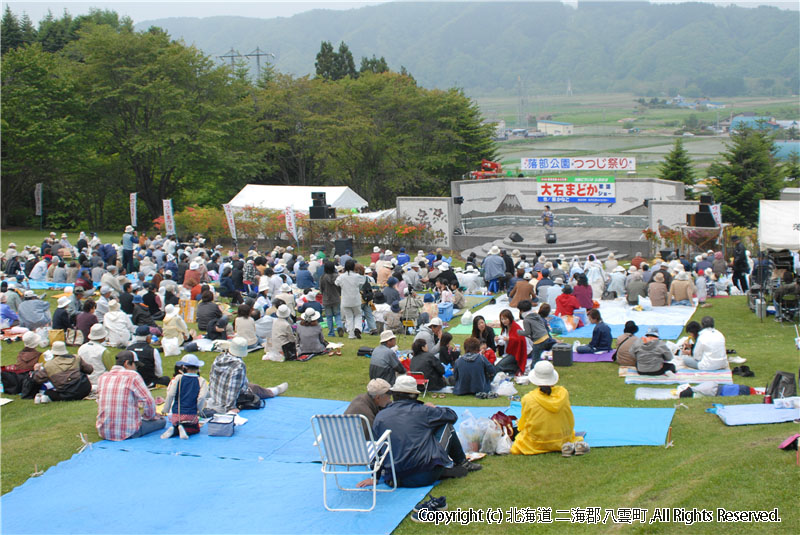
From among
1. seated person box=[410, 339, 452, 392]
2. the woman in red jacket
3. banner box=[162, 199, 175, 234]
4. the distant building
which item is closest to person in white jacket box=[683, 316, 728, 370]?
the woman in red jacket

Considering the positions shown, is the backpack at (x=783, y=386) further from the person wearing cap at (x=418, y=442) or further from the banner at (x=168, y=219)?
the banner at (x=168, y=219)

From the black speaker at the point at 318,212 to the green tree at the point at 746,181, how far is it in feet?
66.3

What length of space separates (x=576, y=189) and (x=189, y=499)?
30173mm

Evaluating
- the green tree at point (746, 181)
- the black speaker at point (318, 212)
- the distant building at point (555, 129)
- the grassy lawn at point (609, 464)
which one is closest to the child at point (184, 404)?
the grassy lawn at point (609, 464)

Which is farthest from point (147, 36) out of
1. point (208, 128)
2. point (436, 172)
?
point (436, 172)

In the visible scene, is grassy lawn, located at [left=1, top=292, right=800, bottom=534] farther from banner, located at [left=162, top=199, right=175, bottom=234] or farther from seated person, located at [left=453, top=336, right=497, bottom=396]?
banner, located at [left=162, top=199, right=175, bottom=234]

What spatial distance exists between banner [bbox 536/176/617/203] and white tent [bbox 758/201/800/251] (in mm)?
19579

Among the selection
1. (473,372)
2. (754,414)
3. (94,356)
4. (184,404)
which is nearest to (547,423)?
(754,414)

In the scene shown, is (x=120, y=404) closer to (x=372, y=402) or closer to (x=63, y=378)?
(x=63, y=378)

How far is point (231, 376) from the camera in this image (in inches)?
375

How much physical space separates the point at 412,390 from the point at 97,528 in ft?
9.92

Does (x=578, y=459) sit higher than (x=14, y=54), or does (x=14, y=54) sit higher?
(x=14, y=54)

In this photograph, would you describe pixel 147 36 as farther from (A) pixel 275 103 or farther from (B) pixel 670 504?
(B) pixel 670 504

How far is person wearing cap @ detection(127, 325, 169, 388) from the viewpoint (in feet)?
36.5
